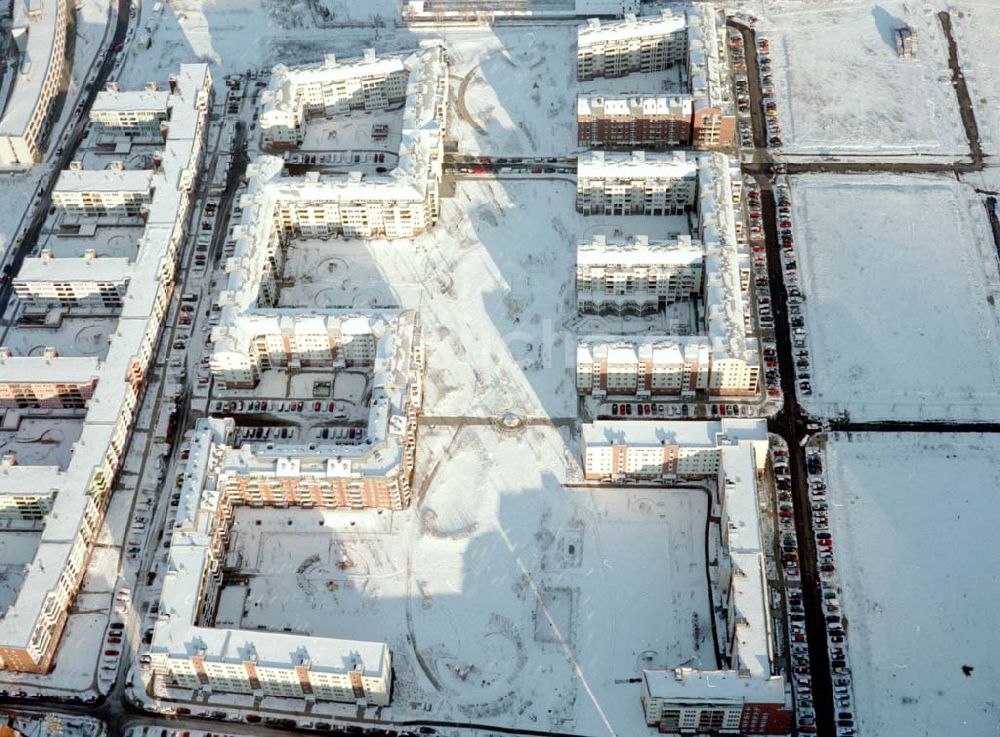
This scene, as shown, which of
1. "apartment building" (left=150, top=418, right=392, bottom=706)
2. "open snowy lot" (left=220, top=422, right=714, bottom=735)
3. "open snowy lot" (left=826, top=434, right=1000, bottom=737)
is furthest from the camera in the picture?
"open snowy lot" (left=220, top=422, right=714, bottom=735)

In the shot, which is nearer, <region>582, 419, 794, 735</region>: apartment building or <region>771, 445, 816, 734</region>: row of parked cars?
<region>582, 419, 794, 735</region>: apartment building

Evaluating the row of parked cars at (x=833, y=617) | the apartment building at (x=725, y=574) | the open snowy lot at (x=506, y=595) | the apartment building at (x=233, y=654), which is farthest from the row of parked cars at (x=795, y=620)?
the apartment building at (x=233, y=654)

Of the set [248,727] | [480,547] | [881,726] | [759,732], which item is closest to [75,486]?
[248,727]

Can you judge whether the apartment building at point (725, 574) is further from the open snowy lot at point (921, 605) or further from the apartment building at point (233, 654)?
the apartment building at point (233, 654)

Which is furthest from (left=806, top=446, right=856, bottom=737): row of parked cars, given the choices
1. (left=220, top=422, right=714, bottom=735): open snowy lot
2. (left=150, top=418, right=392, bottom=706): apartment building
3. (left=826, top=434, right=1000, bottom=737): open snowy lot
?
(left=150, top=418, right=392, bottom=706): apartment building

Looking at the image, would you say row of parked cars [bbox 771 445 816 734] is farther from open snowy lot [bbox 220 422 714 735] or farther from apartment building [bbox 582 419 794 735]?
open snowy lot [bbox 220 422 714 735]

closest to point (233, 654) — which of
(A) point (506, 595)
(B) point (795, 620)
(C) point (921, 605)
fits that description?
(A) point (506, 595)
